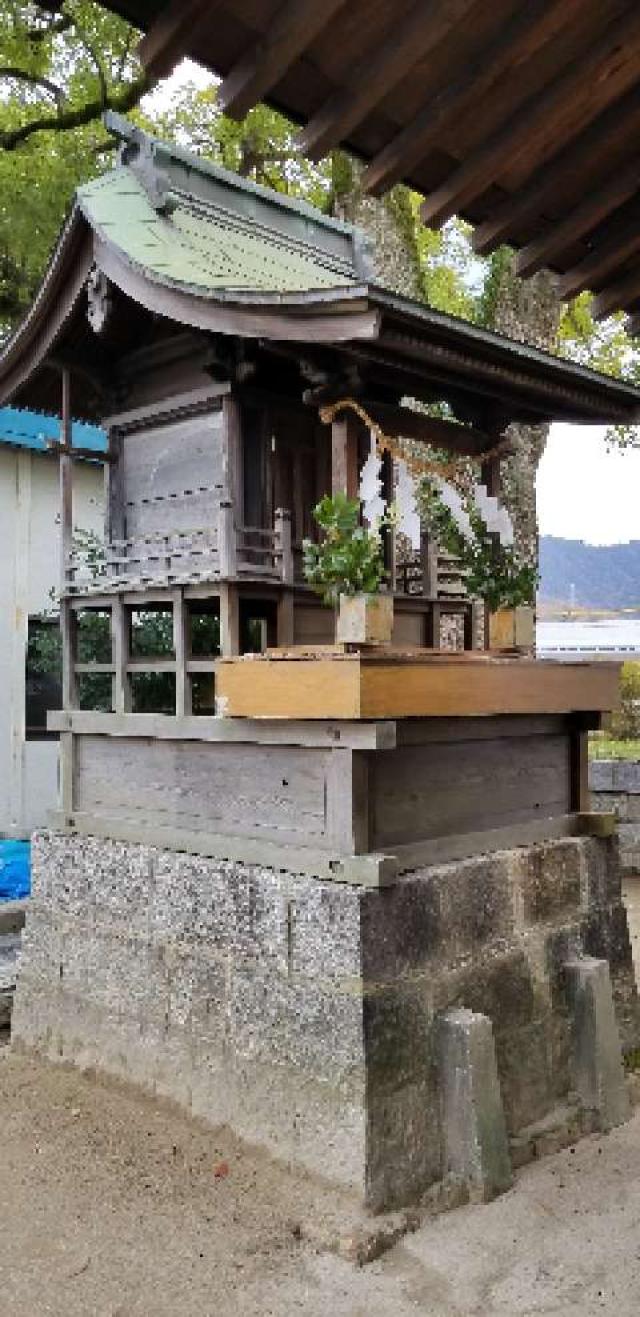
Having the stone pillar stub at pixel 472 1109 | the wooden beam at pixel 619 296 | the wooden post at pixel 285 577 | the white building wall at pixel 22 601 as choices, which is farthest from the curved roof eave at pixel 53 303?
the stone pillar stub at pixel 472 1109

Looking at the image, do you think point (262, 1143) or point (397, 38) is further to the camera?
point (262, 1143)

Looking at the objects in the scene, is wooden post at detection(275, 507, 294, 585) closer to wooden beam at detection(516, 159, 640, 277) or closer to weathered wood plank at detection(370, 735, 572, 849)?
weathered wood plank at detection(370, 735, 572, 849)

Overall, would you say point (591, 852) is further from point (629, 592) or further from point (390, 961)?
point (629, 592)

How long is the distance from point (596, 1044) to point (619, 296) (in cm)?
501

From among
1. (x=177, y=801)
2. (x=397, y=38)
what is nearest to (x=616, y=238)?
(x=397, y=38)

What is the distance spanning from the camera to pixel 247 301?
5.39 metres

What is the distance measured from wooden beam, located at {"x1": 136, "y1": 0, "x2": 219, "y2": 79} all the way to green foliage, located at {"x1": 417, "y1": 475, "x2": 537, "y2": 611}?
182 inches

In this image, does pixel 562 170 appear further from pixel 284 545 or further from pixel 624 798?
pixel 624 798

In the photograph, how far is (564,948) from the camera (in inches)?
257

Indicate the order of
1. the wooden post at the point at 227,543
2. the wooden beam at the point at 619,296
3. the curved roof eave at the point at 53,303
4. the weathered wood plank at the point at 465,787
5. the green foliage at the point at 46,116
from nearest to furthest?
the wooden beam at the point at 619,296 → the weathered wood plank at the point at 465,787 → the wooden post at the point at 227,543 → the curved roof eave at the point at 53,303 → the green foliage at the point at 46,116

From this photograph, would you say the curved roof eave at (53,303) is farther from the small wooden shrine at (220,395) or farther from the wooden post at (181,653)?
the wooden post at (181,653)

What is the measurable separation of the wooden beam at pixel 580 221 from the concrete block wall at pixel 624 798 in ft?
36.6

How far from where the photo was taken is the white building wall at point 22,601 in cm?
1162

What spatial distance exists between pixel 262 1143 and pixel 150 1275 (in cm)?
103
